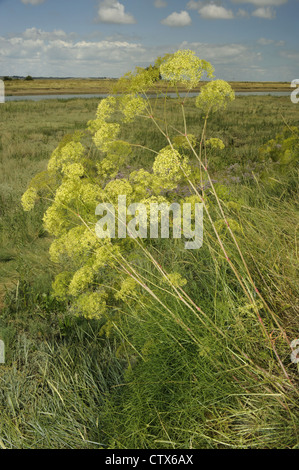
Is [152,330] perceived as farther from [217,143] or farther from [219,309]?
[217,143]

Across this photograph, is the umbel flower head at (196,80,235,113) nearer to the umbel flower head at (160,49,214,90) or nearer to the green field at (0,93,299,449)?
the umbel flower head at (160,49,214,90)

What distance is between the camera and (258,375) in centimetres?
196

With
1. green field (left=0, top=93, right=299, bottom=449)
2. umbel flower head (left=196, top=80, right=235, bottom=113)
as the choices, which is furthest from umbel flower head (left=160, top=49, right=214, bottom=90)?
green field (left=0, top=93, right=299, bottom=449)

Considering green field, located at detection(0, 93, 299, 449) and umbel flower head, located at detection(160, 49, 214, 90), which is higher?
umbel flower head, located at detection(160, 49, 214, 90)

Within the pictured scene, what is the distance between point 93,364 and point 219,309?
3.31 ft

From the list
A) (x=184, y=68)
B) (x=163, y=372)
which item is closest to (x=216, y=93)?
(x=184, y=68)

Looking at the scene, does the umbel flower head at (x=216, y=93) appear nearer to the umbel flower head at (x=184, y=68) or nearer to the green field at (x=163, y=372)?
the umbel flower head at (x=184, y=68)

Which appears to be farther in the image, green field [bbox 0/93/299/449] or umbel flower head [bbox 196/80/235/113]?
umbel flower head [bbox 196/80/235/113]

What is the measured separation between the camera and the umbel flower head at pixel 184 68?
193 cm

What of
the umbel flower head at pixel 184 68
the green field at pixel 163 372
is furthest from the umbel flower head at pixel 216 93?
the green field at pixel 163 372

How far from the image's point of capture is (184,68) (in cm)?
193

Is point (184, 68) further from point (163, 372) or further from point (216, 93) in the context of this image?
point (163, 372)

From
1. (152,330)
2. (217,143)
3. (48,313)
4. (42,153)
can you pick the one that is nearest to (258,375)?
(152,330)

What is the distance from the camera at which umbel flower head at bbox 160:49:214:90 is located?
1.93m
